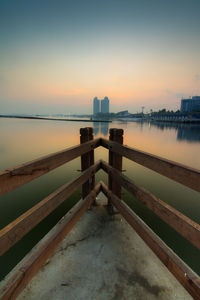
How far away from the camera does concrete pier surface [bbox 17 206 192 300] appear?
1757mm

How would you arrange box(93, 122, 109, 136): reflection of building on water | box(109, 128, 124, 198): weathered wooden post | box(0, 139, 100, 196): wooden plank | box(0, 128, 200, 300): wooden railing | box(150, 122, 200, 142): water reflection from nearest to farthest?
box(0, 139, 100, 196): wooden plank < box(0, 128, 200, 300): wooden railing < box(109, 128, 124, 198): weathered wooden post < box(150, 122, 200, 142): water reflection < box(93, 122, 109, 136): reflection of building on water

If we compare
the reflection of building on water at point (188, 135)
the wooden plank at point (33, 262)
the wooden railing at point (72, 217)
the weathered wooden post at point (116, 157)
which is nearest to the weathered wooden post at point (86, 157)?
the wooden railing at point (72, 217)

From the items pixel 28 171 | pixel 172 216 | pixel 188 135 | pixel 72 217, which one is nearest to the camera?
pixel 28 171

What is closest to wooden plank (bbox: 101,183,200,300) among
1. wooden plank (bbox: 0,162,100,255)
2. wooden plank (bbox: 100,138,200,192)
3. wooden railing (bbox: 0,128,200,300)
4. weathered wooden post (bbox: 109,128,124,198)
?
wooden railing (bbox: 0,128,200,300)

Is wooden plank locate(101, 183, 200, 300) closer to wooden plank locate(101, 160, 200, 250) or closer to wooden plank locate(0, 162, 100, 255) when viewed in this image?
wooden plank locate(101, 160, 200, 250)

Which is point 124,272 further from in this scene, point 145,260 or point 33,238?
point 33,238

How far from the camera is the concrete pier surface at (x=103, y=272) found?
1.76m

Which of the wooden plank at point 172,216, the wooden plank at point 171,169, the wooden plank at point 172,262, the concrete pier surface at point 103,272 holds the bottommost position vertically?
the concrete pier surface at point 103,272

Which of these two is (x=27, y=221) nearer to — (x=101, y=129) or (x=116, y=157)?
(x=116, y=157)

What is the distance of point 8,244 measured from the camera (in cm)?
129

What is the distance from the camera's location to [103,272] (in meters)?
2.02

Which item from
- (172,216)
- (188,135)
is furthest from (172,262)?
(188,135)

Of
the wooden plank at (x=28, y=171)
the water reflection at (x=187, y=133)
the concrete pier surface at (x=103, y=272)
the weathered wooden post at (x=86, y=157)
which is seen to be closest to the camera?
the wooden plank at (x=28, y=171)

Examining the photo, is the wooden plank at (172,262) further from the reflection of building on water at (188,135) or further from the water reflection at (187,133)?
the reflection of building on water at (188,135)
